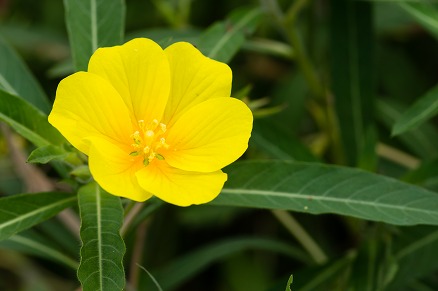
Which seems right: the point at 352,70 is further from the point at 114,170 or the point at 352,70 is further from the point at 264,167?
the point at 114,170

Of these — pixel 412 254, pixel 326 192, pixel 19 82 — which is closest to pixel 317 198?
pixel 326 192

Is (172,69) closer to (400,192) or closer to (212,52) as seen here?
(212,52)

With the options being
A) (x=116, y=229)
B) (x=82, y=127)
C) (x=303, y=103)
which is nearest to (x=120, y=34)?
(x=82, y=127)

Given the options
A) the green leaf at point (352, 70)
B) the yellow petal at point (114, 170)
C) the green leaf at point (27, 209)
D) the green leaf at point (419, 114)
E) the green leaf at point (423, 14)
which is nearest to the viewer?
the yellow petal at point (114, 170)

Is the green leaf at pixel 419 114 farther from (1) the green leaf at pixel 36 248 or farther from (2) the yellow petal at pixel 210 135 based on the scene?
(1) the green leaf at pixel 36 248

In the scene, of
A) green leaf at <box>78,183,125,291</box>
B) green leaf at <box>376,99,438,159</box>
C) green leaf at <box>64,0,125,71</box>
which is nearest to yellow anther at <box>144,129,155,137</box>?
green leaf at <box>78,183,125,291</box>

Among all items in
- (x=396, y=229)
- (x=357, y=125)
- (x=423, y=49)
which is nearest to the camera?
(x=396, y=229)

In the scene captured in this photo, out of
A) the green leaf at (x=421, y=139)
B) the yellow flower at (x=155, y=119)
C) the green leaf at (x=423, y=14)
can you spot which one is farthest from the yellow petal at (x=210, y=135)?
the green leaf at (x=421, y=139)
